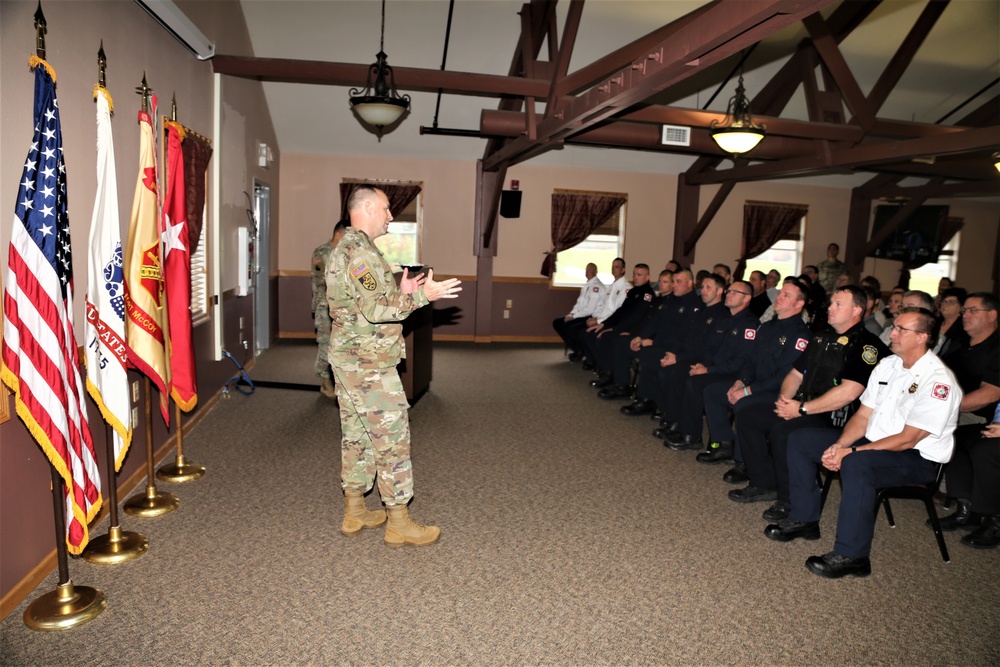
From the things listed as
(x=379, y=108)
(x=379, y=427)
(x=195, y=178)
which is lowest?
(x=379, y=427)

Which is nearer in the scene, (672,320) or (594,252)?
(672,320)

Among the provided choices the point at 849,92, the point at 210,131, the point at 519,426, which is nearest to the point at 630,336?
the point at 519,426

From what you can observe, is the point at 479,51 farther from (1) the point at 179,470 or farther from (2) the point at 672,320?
(1) the point at 179,470

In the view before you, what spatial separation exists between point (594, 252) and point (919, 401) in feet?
23.3

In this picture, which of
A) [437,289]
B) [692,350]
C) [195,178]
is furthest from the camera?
[692,350]

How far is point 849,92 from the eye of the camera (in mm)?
6273

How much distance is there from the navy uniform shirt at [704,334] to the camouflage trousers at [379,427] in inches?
110

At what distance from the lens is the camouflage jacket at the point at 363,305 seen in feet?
9.32

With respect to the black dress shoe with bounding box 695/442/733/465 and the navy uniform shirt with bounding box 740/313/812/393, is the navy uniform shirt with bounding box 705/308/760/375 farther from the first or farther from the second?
the black dress shoe with bounding box 695/442/733/465

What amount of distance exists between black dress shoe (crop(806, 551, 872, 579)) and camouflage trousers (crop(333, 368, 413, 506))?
6.28 feet

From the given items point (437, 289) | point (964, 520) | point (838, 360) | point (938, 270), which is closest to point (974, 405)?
point (964, 520)

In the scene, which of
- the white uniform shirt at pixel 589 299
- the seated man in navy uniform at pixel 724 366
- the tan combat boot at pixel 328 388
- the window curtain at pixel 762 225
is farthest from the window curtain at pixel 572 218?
the seated man in navy uniform at pixel 724 366

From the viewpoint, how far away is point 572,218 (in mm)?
9484

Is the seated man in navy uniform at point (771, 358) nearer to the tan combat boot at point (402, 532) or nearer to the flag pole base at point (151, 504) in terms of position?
the tan combat boot at point (402, 532)
